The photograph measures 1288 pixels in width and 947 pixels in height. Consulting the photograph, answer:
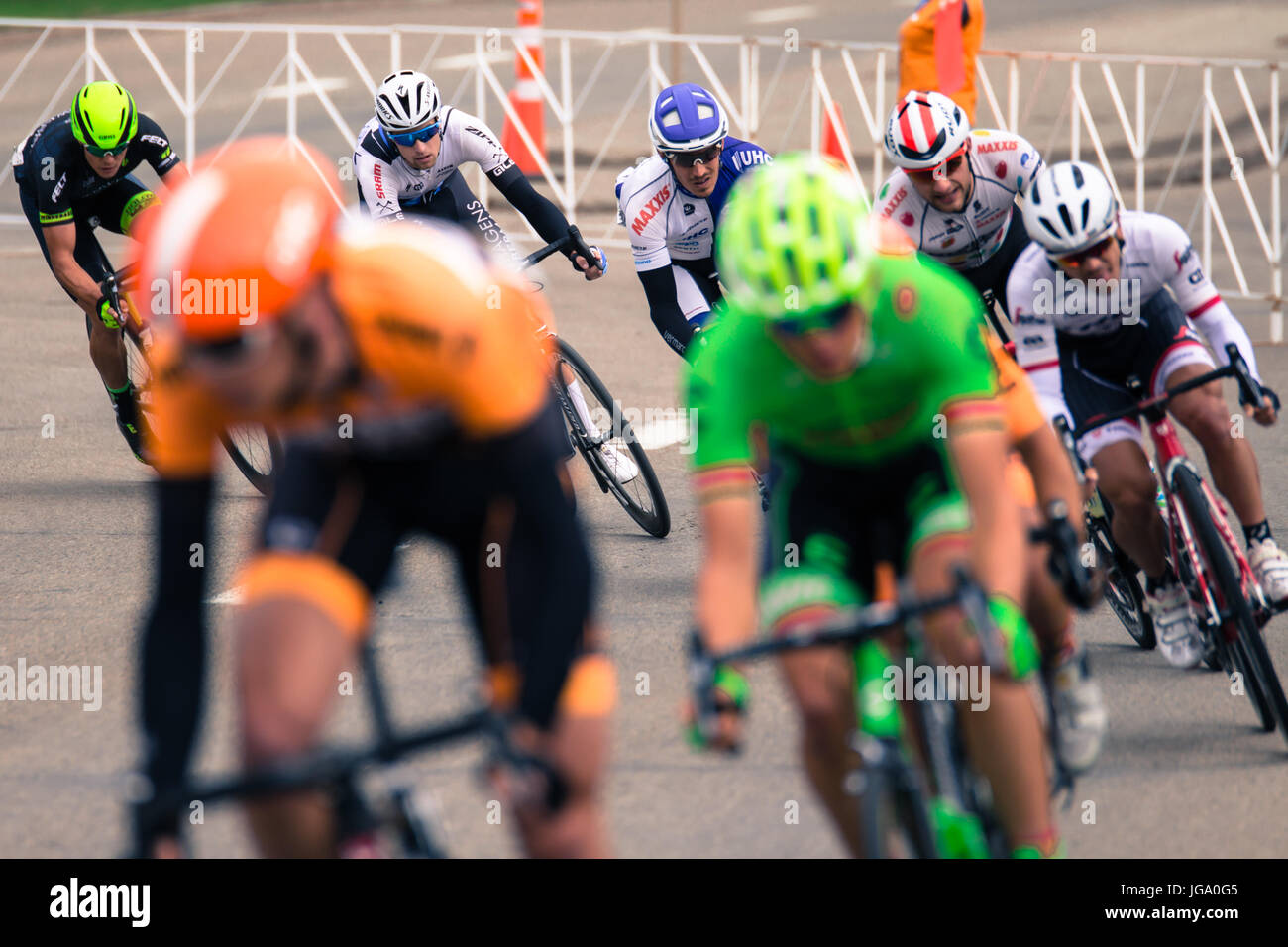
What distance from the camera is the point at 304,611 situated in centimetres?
306

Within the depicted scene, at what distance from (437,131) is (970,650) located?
528cm

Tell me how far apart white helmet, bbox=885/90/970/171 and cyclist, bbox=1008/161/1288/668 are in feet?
2.45

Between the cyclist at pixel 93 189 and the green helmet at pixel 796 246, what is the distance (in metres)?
5.31

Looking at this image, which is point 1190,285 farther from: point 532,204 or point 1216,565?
point 532,204

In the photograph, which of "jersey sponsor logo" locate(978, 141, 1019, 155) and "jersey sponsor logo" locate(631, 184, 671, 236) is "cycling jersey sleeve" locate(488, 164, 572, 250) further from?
"jersey sponsor logo" locate(978, 141, 1019, 155)

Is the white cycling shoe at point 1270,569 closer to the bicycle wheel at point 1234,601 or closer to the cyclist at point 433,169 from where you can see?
the bicycle wheel at point 1234,601

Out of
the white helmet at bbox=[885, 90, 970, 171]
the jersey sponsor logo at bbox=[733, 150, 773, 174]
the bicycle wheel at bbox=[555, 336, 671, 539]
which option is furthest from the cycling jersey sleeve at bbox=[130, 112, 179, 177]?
the white helmet at bbox=[885, 90, 970, 171]

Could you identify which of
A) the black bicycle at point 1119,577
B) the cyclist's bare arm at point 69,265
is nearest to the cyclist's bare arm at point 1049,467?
the black bicycle at point 1119,577

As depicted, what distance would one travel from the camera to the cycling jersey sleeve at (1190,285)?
5.57 m

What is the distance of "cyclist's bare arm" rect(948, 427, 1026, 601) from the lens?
3416 millimetres

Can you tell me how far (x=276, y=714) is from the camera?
2947mm
